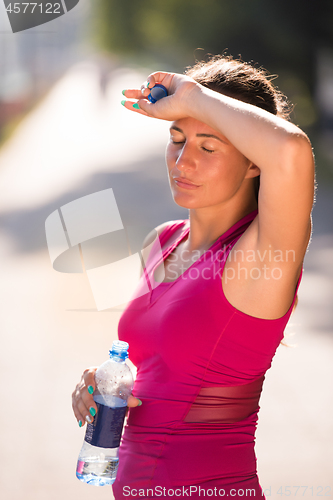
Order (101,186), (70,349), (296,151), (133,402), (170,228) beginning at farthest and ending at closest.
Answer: (101,186), (70,349), (170,228), (133,402), (296,151)

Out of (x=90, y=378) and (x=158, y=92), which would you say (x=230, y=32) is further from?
(x=90, y=378)

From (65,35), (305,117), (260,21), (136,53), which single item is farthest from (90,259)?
(65,35)

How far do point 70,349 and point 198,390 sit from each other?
10.0 ft

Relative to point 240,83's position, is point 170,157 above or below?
below

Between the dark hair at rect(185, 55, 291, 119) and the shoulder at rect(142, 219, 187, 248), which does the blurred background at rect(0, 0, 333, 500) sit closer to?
the shoulder at rect(142, 219, 187, 248)

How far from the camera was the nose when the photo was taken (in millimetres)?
1456

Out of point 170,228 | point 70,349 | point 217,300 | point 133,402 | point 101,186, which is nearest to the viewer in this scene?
point 217,300

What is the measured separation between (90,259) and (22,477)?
363 centimetres

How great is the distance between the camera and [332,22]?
13.2 meters

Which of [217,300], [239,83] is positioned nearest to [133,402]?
[217,300]

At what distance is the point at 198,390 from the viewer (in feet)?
4.42

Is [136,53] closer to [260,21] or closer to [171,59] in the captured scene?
[171,59]

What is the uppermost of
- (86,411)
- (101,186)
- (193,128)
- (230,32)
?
(193,128)

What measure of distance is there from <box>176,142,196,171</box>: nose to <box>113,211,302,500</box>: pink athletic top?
0.21 m
